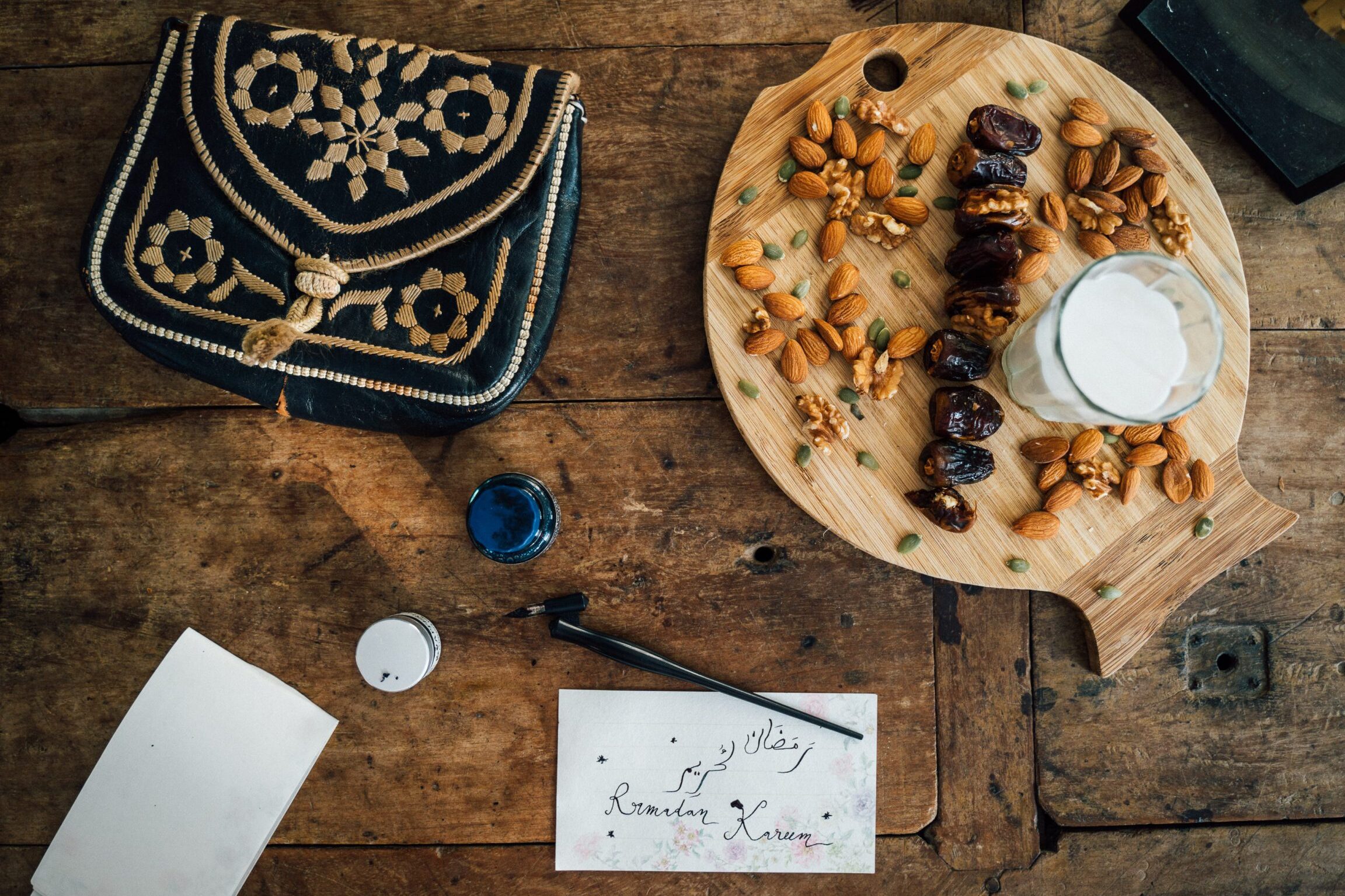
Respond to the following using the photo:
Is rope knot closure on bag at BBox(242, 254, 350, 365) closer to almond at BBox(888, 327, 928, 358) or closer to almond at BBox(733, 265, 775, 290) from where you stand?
almond at BBox(733, 265, 775, 290)

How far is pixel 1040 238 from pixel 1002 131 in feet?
0.35

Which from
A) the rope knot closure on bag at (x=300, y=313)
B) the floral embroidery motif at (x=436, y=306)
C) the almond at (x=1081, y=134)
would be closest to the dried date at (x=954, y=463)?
the almond at (x=1081, y=134)

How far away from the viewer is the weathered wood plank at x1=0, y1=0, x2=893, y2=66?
81 centimetres

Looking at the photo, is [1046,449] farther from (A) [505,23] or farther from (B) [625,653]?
(A) [505,23]

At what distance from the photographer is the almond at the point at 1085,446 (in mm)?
724

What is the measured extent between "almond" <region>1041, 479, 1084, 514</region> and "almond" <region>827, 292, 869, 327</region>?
254 millimetres

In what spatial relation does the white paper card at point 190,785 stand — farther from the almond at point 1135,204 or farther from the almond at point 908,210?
the almond at point 1135,204

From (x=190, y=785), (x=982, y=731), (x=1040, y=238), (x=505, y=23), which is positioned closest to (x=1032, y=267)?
(x=1040, y=238)

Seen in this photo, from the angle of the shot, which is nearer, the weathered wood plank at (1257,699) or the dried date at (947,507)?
the dried date at (947,507)

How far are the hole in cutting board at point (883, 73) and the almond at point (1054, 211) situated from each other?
19cm

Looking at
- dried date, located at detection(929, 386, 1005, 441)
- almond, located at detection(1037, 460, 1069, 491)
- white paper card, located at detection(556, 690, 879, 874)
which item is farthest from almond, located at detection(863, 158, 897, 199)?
white paper card, located at detection(556, 690, 879, 874)

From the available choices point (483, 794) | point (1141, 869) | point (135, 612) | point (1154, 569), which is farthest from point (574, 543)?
point (1141, 869)

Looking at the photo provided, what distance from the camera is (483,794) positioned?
81cm

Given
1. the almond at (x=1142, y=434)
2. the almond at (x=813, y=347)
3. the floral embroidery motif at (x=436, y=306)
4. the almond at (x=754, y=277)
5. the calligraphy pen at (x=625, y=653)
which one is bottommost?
the calligraphy pen at (x=625, y=653)
